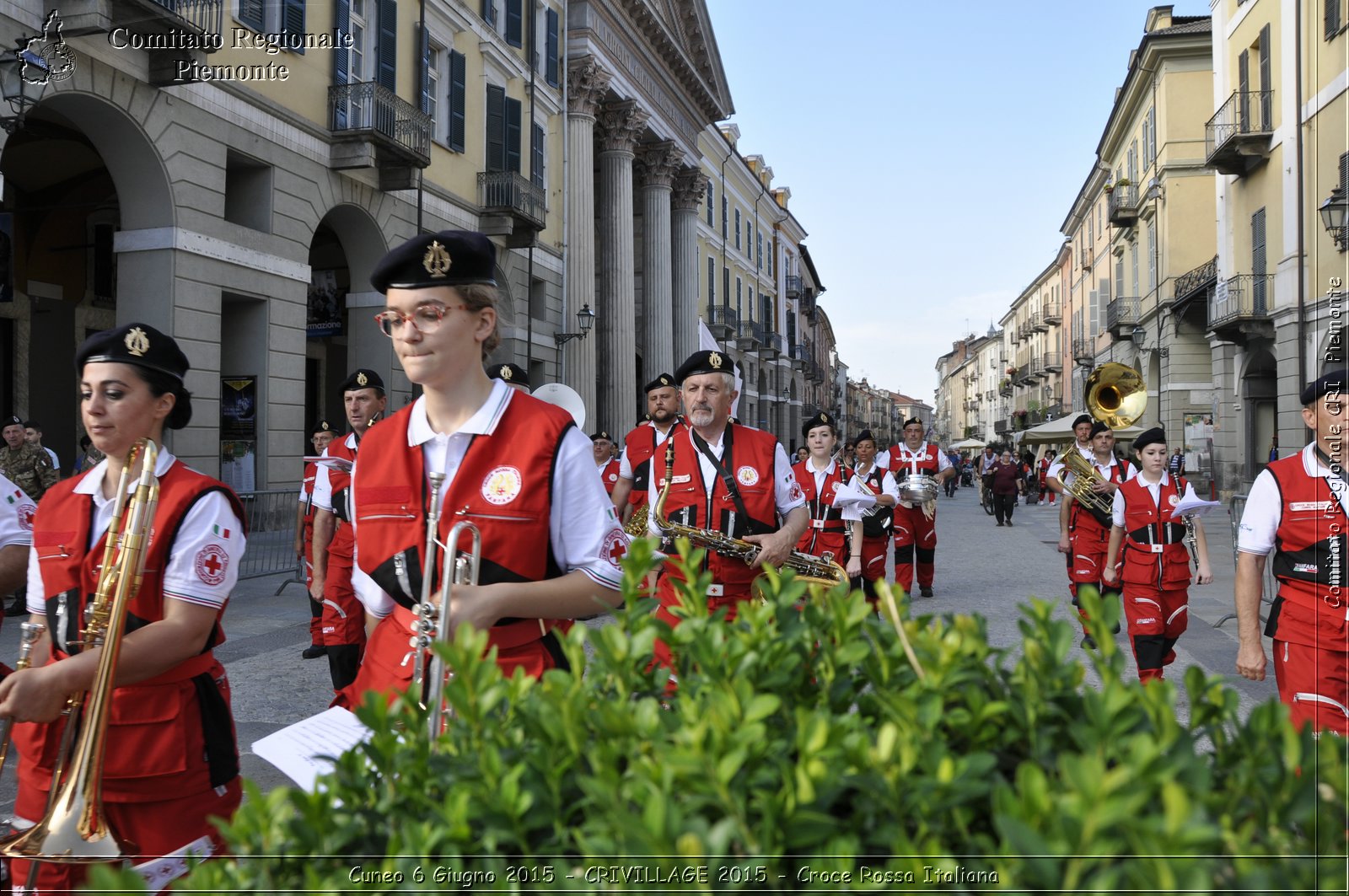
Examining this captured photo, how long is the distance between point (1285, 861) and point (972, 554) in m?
18.1

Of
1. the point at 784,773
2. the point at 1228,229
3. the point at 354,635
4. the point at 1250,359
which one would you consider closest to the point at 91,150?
the point at 354,635

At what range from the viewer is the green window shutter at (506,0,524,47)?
25.9 m

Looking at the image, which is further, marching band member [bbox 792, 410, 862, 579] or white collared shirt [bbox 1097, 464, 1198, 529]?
marching band member [bbox 792, 410, 862, 579]

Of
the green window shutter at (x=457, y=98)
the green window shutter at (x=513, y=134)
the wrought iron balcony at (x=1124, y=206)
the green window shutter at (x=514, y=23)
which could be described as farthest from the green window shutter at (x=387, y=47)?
the wrought iron balcony at (x=1124, y=206)

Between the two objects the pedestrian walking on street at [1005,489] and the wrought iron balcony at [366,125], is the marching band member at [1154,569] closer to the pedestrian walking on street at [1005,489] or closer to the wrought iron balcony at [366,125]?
the wrought iron balcony at [366,125]

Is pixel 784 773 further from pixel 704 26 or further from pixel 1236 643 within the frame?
pixel 704 26

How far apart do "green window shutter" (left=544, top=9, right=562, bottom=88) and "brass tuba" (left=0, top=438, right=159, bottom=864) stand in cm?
2723

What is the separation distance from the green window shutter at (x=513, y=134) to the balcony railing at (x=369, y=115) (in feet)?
18.4

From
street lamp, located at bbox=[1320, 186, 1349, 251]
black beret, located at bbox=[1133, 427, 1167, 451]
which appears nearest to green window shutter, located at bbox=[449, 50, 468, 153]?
street lamp, located at bbox=[1320, 186, 1349, 251]

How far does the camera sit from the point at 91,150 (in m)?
20.1

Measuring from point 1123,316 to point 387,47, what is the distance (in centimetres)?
3567

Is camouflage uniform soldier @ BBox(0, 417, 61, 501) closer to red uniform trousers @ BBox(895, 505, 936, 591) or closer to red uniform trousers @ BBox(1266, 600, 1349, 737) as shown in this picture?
red uniform trousers @ BBox(895, 505, 936, 591)

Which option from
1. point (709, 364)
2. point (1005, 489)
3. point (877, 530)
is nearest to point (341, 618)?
→ point (709, 364)

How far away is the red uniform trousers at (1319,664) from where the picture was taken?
414 cm
